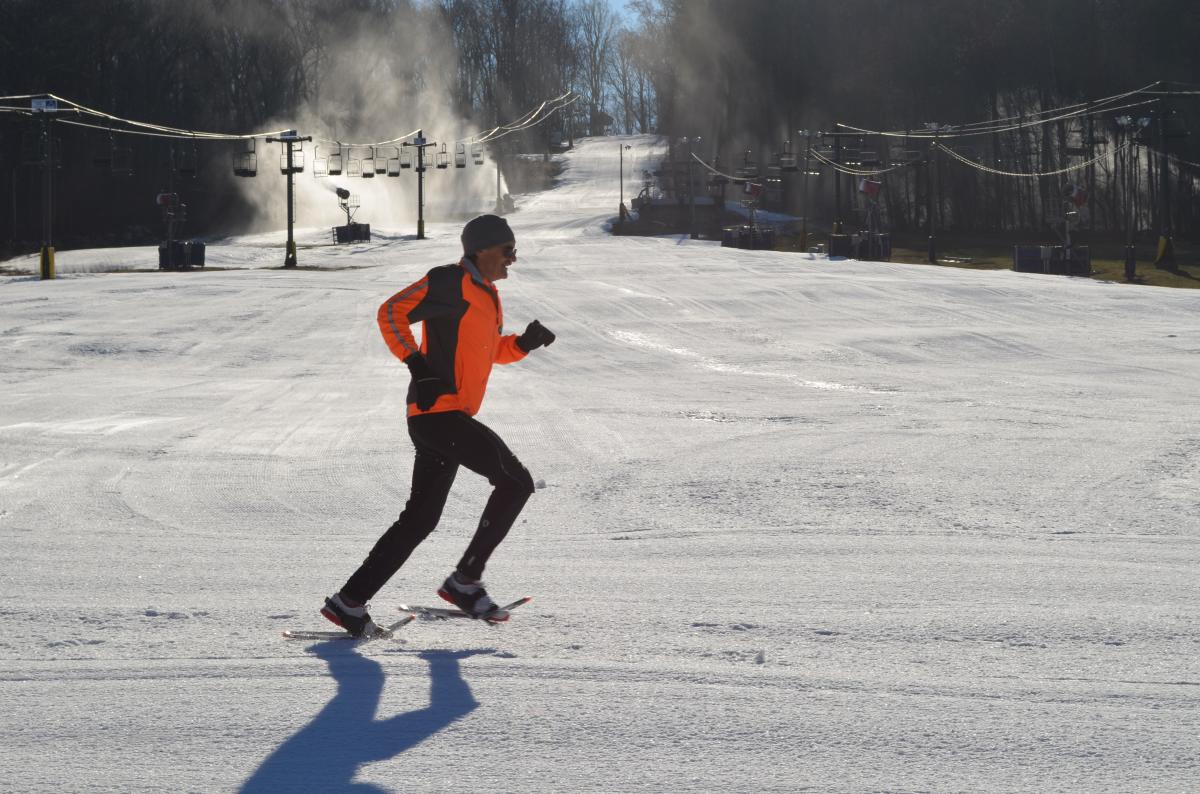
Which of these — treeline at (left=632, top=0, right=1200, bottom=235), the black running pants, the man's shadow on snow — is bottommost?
the man's shadow on snow

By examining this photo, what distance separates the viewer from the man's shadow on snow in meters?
3.55

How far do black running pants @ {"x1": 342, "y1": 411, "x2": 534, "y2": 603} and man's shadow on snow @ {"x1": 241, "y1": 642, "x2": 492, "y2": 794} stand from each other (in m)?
0.37

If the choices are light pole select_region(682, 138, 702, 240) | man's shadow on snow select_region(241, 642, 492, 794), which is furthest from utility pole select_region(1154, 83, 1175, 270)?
man's shadow on snow select_region(241, 642, 492, 794)

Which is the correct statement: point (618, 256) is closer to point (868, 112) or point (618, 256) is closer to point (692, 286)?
point (692, 286)

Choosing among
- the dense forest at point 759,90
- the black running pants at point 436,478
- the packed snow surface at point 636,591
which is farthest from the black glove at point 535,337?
the dense forest at point 759,90

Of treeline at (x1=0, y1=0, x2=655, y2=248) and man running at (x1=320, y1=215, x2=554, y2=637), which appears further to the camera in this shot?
treeline at (x1=0, y1=0, x2=655, y2=248)

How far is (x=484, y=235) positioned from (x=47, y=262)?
33.9m

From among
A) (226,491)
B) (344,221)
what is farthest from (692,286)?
(344,221)

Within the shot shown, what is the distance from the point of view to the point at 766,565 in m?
6.07

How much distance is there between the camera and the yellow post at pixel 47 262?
35.1 metres

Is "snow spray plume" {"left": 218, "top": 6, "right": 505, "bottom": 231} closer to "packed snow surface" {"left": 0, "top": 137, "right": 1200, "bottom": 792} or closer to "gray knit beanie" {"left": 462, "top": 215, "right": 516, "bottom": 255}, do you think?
"packed snow surface" {"left": 0, "top": 137, "right": 1200, "bottom": 792}

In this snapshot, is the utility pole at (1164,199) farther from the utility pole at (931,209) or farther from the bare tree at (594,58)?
the bare tree at (594,58)

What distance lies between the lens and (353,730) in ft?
12.9

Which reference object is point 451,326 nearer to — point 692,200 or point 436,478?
point 436,478
